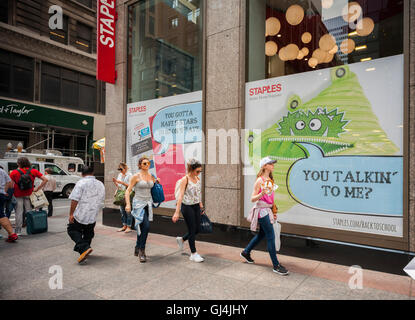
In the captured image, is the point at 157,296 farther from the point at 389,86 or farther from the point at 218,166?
the point at 389,86

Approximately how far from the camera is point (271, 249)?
4113 millimetres

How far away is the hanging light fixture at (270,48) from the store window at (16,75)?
21.1m

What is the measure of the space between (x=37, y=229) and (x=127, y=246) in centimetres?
272

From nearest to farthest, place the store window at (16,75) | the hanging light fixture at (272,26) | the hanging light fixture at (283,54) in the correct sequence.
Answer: the hanging light fixture at (283,54), the hanging light fixture at (272,26), the store window at (16,75)

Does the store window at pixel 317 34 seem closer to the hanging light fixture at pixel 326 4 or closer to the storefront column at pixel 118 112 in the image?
the hanging light fixture at pixel 326 4

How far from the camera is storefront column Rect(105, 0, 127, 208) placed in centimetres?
798

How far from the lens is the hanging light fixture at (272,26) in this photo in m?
5.91

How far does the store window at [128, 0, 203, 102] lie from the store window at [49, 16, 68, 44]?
18548 millimetres

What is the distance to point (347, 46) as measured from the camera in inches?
191

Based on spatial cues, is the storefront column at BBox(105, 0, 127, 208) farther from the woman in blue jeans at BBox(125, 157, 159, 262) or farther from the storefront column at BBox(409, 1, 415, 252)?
the storefront column at BBox(409, 1, 415, 252)

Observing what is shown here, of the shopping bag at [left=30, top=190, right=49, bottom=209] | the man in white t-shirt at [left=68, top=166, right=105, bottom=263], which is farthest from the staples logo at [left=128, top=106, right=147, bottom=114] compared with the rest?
the shopping bag at [left=30, top=190, right=49, bottom=209]

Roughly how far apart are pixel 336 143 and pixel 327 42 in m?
1.99

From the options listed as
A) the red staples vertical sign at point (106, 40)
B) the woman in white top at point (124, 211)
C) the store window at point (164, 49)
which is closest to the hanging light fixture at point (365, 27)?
the store window at point (164, 49)

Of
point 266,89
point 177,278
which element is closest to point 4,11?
point 266,89
